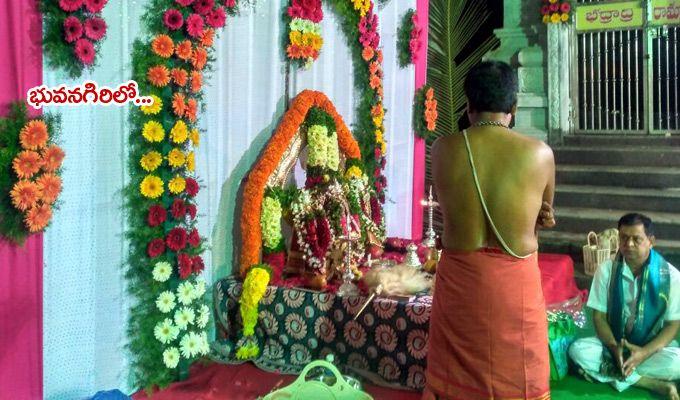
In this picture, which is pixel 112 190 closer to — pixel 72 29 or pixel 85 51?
pixel 85 51

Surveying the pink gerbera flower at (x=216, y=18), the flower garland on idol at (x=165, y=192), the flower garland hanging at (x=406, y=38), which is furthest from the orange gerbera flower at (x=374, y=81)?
the flower garland on idol at (x=165, y=192)

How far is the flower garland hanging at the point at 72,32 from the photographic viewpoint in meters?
3.00

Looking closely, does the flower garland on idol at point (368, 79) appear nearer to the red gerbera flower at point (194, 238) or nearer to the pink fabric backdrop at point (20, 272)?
the red gerbera flower at point (194, 238)

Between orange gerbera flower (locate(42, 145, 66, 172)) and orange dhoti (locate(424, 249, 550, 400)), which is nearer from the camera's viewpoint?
orange dhoti (locate(424, 249, 550, 400))

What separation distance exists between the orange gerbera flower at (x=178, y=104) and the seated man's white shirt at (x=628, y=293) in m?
2.37

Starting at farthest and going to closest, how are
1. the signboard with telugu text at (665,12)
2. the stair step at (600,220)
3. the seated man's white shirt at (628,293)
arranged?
the signboard with telugu text at (665,12), the stair step at (600,220), the seated man's white shirt at (628,293)

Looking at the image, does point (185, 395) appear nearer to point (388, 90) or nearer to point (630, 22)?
point (388, 90)

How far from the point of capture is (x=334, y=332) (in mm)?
3859

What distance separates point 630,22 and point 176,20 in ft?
23.3

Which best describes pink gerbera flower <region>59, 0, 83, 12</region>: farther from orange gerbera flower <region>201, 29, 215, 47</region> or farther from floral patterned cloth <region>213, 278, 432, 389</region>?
floral patterned cloth <region>213, 278, 432, 389</region>

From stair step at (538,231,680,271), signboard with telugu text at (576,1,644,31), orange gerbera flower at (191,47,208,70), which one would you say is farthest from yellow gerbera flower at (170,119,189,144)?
signboard with telugu text at (576,1,644,31)

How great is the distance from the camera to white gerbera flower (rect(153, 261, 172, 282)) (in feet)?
11.6

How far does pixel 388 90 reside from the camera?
21.0ft

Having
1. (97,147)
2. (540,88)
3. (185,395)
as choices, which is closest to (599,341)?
(185,395)
